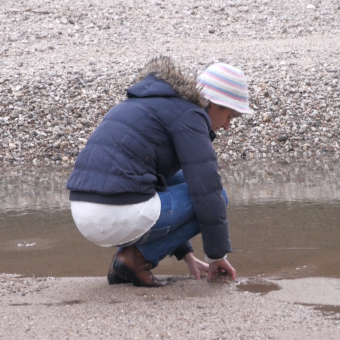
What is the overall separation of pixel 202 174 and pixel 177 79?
46 cm

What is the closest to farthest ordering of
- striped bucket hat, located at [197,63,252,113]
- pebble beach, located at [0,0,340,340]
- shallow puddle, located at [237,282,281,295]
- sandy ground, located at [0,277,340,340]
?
sandy ground, located at [0,277,340,340]
pebble beach, located at [0,0,340,340]
striped bucket hat, located at [197,63,252,113]
shallow puddle, located at [237,282,281,295]

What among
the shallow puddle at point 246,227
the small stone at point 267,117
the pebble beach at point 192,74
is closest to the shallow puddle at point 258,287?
the pebble beach at point 192,74

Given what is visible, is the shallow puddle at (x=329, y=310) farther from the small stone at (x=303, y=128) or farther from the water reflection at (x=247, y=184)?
the small stone at (x=303, y=128)

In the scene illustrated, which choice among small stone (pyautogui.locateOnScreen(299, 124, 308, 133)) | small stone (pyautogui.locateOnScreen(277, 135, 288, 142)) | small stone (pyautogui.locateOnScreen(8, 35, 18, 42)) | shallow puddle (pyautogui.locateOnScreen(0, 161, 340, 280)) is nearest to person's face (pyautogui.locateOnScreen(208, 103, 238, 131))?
shallow puddle (pyautogui.locateOnScreen(0, 161, 340, 280))

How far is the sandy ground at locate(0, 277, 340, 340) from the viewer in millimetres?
2467

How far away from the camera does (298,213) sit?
15.6 ft

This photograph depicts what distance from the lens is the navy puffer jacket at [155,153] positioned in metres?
2.81

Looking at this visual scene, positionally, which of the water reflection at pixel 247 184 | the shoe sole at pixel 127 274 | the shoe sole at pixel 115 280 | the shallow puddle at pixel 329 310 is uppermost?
the shoe sole at pixel 127 274

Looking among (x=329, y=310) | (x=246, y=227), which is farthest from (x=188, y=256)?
(x=246, y=227)

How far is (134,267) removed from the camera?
10.1 feet

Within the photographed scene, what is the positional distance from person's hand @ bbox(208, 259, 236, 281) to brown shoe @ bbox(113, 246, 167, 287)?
0.88 feet

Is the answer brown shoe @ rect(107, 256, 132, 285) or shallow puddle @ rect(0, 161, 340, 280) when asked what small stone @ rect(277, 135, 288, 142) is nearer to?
shallow puddle @ rect(0, 161, 340, 280)

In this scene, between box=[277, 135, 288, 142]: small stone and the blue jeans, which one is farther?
box=[277, 135, 288, 142]: small stone

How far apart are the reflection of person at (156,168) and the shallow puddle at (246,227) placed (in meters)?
0.68
